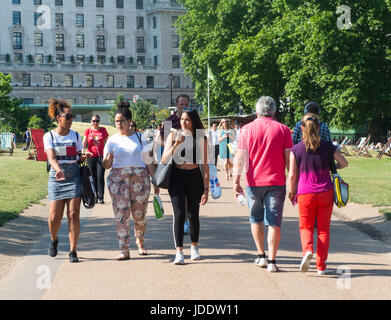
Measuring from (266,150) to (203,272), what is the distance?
4.96 ft

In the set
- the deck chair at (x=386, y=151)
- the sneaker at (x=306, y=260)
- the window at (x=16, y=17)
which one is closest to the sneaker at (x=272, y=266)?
the sneaker at (x=306, y=260)

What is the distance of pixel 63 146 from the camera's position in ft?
26.8

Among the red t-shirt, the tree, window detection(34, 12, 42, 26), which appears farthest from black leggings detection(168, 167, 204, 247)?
window detection(34, 12, 42, 26)

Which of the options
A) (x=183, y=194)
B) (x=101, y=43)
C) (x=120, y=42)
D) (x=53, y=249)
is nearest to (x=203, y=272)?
(x=183, y=194)

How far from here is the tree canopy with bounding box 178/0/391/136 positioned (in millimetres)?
34531

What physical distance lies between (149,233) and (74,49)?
98815 mm

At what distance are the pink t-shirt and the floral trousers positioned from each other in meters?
1.45

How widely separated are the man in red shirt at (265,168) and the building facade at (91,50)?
93873 millimetres

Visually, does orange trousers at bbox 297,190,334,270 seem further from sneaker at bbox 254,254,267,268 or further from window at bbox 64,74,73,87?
window at bbox 64,74,73,87

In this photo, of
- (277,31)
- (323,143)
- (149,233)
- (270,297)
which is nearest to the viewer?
(270,297)
